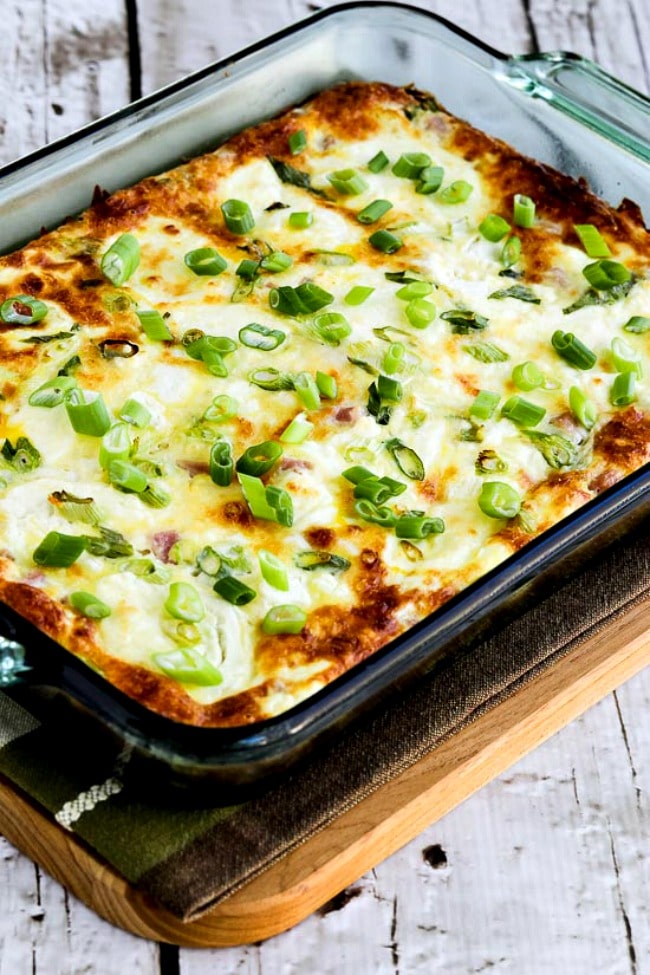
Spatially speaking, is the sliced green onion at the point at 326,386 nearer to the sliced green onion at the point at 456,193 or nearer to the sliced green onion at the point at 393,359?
the sliced green onion at the point at 393,359

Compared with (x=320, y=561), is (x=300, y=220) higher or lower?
higher

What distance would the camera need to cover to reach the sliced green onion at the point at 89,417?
3.54 m

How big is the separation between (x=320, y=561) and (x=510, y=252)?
45.9 inches

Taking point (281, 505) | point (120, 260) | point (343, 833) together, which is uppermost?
point (120, 260)

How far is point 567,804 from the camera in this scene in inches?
136

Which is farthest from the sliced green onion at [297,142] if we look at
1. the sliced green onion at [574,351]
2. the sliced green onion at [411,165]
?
→ the sliced green onion at [574,351]

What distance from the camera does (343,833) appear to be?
10.3ft

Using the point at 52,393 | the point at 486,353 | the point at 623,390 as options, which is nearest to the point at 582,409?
the point at 623,390

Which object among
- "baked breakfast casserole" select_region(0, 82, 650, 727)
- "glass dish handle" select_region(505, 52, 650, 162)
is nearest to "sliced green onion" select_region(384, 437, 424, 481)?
"baked breakfast casserole" select_region(0, 82, 650, 727)

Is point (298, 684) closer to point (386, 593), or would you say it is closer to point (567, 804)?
point (386, 593)

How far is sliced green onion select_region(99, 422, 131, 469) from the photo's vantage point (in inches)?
138

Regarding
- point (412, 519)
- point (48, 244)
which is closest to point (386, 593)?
point (412, 519)

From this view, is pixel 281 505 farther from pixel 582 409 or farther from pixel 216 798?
pixel 582 409

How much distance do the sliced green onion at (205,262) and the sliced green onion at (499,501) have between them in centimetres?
94
